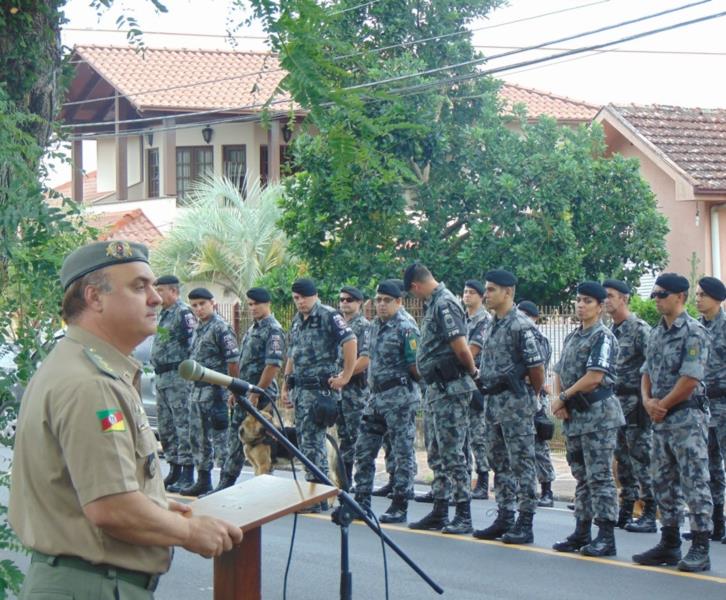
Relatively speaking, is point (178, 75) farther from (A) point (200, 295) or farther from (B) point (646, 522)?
(B) point (646, 522)

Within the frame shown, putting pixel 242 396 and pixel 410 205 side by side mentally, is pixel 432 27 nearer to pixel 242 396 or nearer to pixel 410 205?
pixel 410 205

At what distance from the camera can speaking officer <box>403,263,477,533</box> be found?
34.0 feet

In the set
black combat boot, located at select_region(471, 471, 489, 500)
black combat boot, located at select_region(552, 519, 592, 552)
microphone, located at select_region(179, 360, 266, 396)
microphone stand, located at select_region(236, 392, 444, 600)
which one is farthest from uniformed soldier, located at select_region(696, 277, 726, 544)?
microphone, located at select_region(179, 360, 266, 396)

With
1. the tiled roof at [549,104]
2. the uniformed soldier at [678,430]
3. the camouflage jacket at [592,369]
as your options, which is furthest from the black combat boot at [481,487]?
the tiled roof at [549,104]

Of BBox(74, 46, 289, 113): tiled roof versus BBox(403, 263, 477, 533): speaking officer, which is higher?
BBox(74, 46, 289, 113): tiled roof

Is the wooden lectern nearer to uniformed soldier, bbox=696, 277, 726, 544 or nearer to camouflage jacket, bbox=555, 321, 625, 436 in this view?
camouflage jacket, bbox=555, 321, 625, 436

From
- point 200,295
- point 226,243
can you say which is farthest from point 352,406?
point 226,243

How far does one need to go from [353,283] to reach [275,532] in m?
8.30

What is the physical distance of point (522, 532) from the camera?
9.87 metres

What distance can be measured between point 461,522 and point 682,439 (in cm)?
225

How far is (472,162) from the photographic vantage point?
738 inches

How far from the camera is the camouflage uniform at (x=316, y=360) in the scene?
11.8 metres

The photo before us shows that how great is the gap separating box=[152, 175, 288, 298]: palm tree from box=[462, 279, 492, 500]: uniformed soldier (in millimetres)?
11823

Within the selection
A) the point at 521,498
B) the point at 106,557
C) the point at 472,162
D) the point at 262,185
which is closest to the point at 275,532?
the point at 521,498
